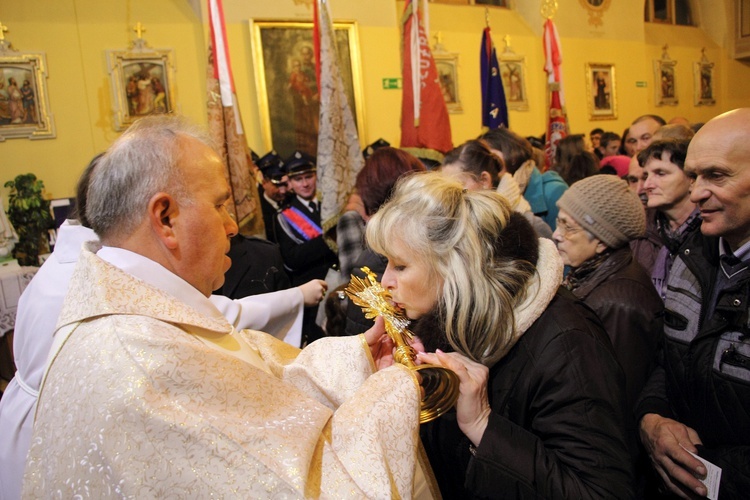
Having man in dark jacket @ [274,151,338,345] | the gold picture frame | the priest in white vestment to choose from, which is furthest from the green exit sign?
the priest in white vestment

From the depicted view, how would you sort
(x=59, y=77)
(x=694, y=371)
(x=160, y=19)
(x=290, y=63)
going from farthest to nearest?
(x=290, y=63) < (x=160, y=19) < (x=59, y=77) < (x=694, y=371)

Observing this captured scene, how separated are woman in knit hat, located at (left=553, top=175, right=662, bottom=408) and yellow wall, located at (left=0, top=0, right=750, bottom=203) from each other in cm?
568

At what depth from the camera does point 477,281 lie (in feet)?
5.38

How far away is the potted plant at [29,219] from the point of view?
625cm

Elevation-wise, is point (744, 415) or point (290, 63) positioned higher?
point (290, 63)

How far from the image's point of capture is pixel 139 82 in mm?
7824

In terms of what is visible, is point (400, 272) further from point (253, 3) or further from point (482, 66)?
point (253, 3)

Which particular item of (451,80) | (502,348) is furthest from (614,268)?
(451,80)

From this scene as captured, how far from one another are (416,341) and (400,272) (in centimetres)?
23

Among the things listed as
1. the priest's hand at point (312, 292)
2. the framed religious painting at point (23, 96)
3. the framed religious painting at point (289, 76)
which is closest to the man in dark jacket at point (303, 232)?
the priest's hand at point (312, 292)

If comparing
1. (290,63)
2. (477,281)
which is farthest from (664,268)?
(290,63)

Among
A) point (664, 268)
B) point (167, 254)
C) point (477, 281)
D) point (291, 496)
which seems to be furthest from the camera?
point (664, 268)

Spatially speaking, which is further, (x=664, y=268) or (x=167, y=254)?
(x=664, y=268)

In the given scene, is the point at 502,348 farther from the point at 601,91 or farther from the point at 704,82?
the point at 704,82
